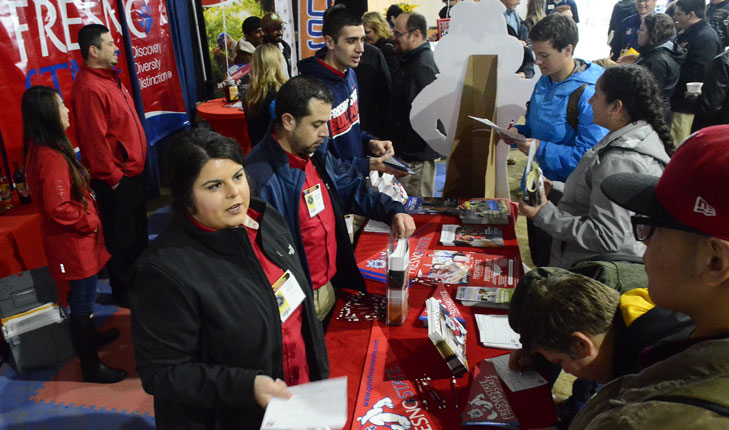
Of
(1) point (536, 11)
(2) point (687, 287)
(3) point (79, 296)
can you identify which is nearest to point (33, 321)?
(3) point (79, 296)

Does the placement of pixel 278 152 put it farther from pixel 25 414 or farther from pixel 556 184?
pixel 25 414

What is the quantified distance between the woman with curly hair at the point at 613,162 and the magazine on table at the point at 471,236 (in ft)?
1.28

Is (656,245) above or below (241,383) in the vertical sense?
above

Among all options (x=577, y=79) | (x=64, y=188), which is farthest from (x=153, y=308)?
(x=577, y=79)

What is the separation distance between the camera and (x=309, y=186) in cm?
208

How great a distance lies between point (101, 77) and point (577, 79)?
309 centimetres

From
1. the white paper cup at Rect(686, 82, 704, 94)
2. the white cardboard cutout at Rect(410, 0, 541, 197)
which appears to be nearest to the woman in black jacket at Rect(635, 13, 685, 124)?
the white paper cup at Rect(686, 82, 704, 94)

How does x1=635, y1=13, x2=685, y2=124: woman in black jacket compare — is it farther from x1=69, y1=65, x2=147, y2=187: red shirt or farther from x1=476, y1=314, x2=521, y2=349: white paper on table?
x1=69, y1=65, x2=147, y2=187: red shirt

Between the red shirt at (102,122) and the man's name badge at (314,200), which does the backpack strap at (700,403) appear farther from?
the red shirt at (102,122)

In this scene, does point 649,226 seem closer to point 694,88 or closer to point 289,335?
point 289,335

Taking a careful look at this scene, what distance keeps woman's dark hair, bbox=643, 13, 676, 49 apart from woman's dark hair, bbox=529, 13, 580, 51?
8.29ft

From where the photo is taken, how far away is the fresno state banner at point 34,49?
3365mm

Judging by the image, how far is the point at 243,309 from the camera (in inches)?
52.2

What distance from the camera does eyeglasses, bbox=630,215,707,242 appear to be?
75 centimetres
